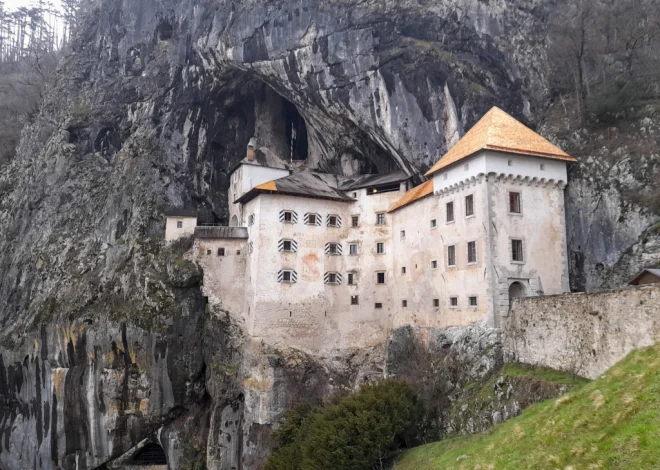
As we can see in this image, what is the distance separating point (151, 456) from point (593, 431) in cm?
3508

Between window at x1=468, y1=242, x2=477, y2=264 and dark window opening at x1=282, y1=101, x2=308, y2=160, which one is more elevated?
dark window opening at x1=282, y1=101, x2=308, y2=160

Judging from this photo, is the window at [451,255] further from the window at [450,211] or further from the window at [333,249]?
the window at [333,249]

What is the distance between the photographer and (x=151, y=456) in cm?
4028

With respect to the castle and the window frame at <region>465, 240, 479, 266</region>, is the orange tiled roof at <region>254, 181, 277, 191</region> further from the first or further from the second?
the window frame at <region>465, 240, 479, 266</region>

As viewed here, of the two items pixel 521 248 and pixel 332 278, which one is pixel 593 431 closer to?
pixel 521 248

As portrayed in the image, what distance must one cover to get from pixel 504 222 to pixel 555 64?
1458cm

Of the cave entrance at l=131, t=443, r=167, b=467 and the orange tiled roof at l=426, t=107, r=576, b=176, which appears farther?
the cave entrance at l=131, t=443, r=167, b=467

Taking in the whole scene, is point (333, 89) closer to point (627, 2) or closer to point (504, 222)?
point (504, 222)

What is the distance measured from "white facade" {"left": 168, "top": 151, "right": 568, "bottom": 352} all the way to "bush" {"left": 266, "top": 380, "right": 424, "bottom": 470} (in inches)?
250

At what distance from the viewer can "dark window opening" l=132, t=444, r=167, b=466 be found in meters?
40.0

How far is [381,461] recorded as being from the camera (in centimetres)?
2423

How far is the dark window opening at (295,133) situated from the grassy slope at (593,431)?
36135 millimetres

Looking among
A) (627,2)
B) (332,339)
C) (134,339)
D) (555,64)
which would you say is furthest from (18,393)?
(627,2)

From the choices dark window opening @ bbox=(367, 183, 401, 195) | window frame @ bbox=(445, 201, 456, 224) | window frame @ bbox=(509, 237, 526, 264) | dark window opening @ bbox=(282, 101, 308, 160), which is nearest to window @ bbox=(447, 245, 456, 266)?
window frame @ bbox=(445, 201, 456, 224)
